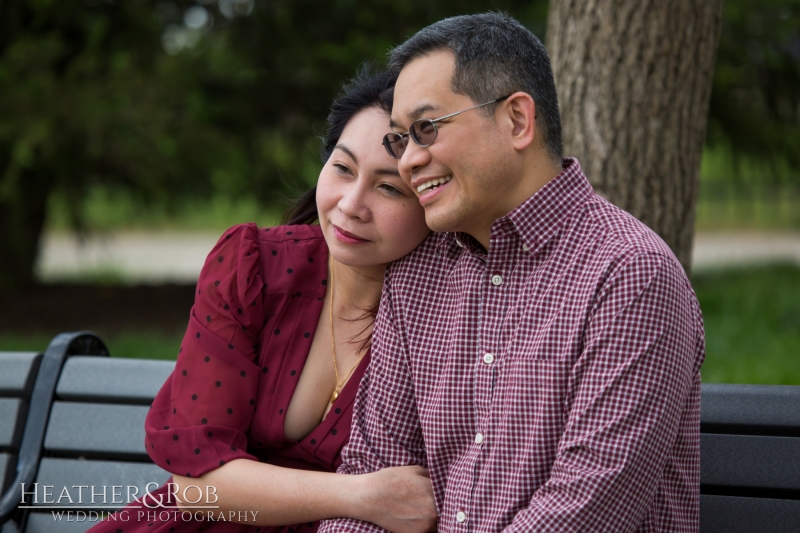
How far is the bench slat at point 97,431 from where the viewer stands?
3.06 m

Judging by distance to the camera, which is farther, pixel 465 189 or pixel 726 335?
pixel 726 335

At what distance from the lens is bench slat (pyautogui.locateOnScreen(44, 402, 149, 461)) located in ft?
10.1

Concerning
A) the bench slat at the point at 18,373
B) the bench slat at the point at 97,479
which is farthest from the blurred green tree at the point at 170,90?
the bench slat at the point at 97,479

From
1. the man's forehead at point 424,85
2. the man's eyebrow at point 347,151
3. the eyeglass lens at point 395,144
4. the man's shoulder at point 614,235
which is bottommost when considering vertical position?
the man's shoulder at point 614,235

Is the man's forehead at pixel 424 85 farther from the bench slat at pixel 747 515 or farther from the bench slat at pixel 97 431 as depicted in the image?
the bench slat at pixel 97 431

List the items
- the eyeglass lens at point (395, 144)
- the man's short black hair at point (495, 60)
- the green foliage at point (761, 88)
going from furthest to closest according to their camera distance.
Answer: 1. the green foliage at point (761, 88)
2. the eyeglass lens at point (395, 144)
3. the man's short black hair at point (495, 60)

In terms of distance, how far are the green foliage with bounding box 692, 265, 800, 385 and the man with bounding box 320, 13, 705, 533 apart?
3.05 meters

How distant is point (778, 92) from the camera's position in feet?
24.1

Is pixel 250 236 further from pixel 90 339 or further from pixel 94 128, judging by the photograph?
pixel 94 128

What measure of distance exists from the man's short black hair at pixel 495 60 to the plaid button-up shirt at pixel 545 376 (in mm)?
180

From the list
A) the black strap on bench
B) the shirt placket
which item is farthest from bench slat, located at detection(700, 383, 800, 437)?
the black strap on bench

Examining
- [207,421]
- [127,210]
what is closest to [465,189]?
[207,421]

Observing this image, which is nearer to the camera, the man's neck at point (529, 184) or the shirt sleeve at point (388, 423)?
the man's neck at point (529, 184)

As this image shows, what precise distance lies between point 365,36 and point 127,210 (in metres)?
3.15
